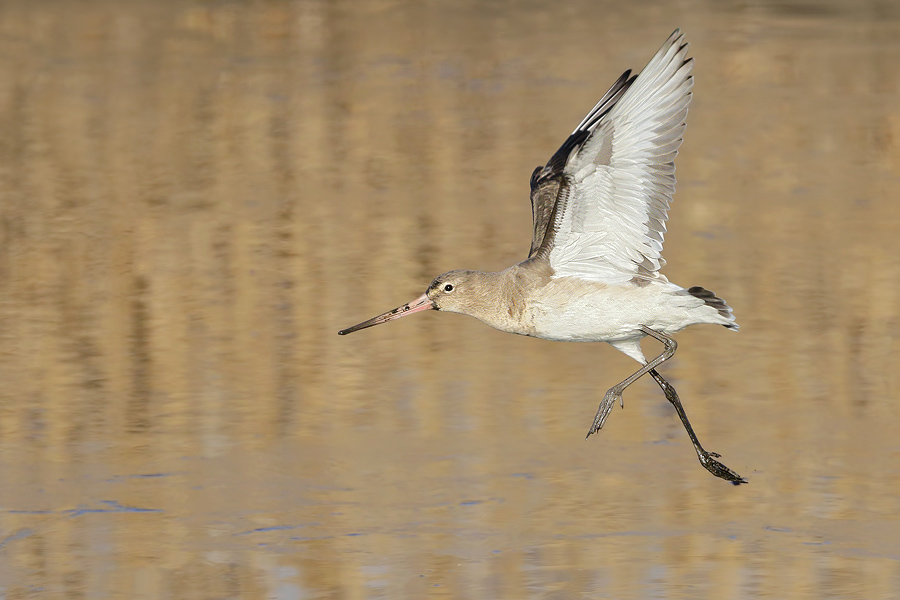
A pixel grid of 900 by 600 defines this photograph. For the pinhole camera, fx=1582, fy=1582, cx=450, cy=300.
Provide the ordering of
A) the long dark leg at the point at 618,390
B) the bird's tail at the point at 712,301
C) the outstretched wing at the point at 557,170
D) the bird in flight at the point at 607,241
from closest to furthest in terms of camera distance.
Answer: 1. the outstretched wing at the point at 557,170
2. the bird in flight at the point at 607,241
3. the bird's tail at the point at 712,301
4. the long dark leg at the point at 618,390

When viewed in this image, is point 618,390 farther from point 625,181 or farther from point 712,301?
point 625,181

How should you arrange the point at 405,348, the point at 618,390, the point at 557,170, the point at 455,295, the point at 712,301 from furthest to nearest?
the point at 405,348 → the point at 618,390 → the point at 455,295 → the point at 712,301 → the point at 557,170

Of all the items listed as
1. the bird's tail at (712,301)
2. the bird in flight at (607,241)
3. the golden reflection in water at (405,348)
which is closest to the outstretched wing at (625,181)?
the bird in flight at (607,241)

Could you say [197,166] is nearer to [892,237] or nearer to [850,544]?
[892,237]

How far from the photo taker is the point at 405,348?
412 inches

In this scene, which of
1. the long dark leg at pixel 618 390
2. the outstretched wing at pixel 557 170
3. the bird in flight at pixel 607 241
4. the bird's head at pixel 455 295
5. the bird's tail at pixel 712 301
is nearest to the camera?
the outstretched wing at pixel 557 170

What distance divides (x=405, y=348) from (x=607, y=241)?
3.06 m

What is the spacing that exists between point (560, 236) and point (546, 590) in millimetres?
1683

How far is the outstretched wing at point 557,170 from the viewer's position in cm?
721

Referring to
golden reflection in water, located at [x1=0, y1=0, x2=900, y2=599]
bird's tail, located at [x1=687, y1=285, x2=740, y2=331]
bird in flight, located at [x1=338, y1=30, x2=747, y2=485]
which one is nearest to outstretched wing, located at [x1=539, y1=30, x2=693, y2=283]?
bird in flight, located at [x1=338, y1=30, x2=747, y2=485]

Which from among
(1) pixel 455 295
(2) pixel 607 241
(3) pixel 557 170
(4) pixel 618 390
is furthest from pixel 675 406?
(3) pixel 557 170

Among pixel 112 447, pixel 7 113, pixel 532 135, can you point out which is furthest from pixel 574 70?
pixel 112 447

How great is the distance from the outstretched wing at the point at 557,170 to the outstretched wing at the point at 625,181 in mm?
15

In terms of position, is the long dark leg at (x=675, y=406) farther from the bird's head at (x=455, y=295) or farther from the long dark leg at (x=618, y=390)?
the bird's head at (x=455, y=295)
